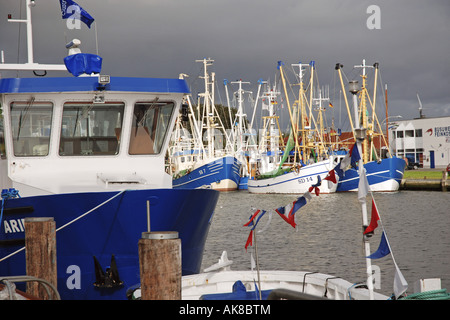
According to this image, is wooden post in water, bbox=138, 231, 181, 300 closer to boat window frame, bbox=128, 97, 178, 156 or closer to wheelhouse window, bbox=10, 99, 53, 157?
boat window frame, bbox=128, 97, 178, 156

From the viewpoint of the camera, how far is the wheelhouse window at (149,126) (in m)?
12.2

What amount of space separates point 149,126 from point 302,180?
47.7 metres

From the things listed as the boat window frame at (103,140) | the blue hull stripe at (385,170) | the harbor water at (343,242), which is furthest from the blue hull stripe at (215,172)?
the boat window frame at (103,140)

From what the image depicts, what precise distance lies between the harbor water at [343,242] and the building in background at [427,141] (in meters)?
48.9

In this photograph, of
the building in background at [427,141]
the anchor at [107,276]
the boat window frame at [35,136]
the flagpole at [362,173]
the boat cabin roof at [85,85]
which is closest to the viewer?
the flagpole at [362,173]

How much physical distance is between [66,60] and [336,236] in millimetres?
17045

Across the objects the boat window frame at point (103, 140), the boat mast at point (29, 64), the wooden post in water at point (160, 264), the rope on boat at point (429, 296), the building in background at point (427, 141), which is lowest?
the rope on boat at point (429, 296)

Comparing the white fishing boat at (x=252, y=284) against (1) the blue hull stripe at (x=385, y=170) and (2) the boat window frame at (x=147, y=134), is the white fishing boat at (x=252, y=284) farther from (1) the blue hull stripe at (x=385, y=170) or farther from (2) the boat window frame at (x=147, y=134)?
(1) the blue hull stripe at (x=385, y=170)

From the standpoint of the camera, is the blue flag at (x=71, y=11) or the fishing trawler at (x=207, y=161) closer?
the blue flag at (x=71, y=11)

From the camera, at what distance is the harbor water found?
18953 millimetres

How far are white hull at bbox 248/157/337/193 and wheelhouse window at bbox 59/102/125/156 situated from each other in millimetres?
44918

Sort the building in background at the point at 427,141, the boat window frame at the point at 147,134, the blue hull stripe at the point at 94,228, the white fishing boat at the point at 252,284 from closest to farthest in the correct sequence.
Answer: the white fishing boat at the point at 252,284
the blue hull stripe at the point at 94,228
the boat window frame at the point at 147,134
the building in background at the point at 427,141

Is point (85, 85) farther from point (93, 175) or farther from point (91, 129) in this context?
point (93, 175)

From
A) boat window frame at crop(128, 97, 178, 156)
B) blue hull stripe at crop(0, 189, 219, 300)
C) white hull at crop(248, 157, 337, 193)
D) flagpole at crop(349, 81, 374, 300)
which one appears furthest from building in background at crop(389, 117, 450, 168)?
flagpole at crop(349, 81, 374, 300)
